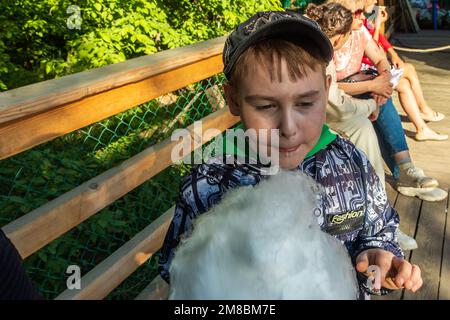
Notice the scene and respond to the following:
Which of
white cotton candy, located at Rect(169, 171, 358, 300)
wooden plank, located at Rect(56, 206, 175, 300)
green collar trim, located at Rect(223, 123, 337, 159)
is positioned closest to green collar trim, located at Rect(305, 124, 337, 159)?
green collar trim, located at Rect(223, 123, 337, 159)

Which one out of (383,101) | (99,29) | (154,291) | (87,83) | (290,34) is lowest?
(154,291)

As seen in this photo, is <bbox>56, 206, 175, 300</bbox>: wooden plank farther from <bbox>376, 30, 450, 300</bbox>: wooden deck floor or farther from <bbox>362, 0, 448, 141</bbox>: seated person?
<bbox>362, 0, 448, 141</bbox>: seated person

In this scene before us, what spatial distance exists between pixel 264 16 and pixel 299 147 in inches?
12.1

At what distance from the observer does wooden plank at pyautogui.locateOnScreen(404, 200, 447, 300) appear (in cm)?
262

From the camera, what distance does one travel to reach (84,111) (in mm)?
1896

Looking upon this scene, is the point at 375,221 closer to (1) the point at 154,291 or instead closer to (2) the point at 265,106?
(2) the point at 265,106

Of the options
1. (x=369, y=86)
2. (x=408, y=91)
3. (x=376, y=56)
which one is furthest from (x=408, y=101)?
(x=369, y=86)

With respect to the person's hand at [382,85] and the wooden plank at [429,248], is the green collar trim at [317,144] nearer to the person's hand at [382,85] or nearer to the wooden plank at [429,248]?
the wooden plank at [429,248]

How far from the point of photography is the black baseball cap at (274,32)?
1139 millimetres

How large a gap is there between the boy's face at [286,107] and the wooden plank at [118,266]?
1.16 m

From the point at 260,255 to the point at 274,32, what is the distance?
27.3 inches

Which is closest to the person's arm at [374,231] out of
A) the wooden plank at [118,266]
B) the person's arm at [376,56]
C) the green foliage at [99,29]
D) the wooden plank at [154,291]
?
the wooden plank at [118,266]
